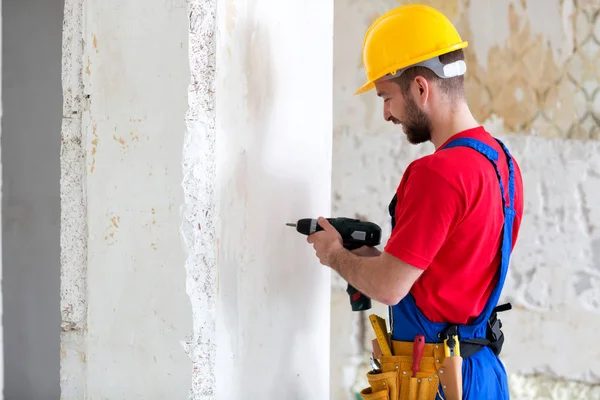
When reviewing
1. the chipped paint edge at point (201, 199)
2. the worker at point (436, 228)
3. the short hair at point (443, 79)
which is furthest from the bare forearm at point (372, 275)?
the short hair at point (443, 79)

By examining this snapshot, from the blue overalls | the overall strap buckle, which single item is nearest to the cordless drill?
the blue overalls

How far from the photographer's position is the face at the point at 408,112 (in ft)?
4.98

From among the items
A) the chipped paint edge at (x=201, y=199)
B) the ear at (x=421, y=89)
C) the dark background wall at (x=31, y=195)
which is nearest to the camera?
the chipped paint edge at (x=201, y=199)

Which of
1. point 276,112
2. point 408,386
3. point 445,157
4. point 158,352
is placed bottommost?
point 408,386

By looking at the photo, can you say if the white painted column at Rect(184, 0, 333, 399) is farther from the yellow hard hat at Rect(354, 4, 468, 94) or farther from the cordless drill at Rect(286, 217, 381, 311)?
the yellow hard hat at Rect(354, 4, 468, 94)

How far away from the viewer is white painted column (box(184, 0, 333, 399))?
51.5 inches

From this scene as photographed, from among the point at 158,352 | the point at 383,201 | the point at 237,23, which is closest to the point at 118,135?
the point at 237,23

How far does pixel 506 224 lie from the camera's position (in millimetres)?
1450

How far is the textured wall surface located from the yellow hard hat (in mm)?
1611

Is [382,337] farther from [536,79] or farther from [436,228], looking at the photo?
[536,79]

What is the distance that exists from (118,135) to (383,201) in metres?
2.06

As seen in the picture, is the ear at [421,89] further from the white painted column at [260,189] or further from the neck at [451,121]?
the white painted column at [260,189]

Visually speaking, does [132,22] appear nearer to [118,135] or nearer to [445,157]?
[118,135]

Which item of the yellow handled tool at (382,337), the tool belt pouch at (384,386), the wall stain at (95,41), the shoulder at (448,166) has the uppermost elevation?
the wall stain at (95,41)
